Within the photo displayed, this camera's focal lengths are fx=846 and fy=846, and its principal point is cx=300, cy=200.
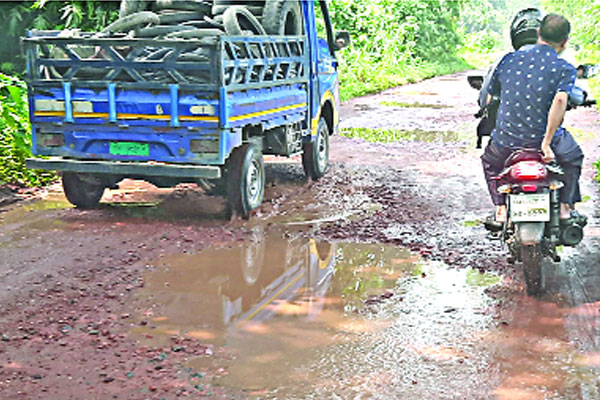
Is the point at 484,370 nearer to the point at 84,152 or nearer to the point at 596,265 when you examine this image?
the point at 596,265

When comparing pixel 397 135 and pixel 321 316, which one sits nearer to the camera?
pixel 321 316

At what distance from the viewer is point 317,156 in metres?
10.9

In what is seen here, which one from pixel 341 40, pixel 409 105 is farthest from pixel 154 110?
pixel 409 105

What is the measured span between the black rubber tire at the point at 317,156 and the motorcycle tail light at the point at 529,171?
16.7 feet

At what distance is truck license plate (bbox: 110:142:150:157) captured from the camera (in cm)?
830

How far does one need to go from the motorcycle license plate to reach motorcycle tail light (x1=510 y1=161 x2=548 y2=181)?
0.42ft

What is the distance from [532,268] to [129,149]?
418 cm

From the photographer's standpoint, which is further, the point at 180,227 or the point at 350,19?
the point at 350,19

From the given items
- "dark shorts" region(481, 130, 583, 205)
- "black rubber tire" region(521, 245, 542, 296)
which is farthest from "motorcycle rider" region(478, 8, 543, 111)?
"black rubber tire" region(521, 245, 542, 296)

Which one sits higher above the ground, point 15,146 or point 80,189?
point 15,146

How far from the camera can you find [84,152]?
8469 millimetres

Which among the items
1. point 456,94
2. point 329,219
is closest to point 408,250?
point 329,219

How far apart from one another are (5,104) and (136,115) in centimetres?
338

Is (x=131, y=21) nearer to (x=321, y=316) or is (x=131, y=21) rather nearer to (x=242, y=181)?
(x=242, y=181)
